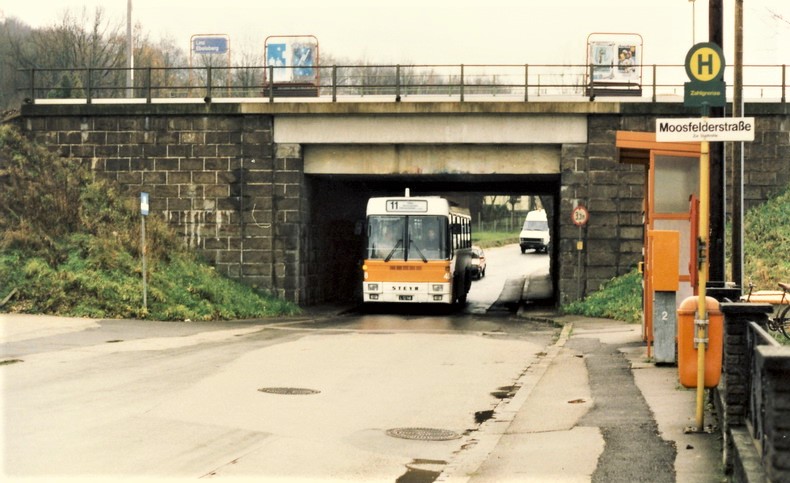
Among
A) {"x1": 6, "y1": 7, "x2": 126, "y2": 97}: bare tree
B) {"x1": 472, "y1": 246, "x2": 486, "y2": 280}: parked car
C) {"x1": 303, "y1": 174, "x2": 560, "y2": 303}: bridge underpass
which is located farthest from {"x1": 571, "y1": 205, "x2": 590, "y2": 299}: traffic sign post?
{"x1": 6, "y1": 7, "x2": 126, "y2": 97}: bare tree

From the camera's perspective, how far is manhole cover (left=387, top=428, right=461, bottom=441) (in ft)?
35.1

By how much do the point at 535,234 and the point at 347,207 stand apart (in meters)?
39.7

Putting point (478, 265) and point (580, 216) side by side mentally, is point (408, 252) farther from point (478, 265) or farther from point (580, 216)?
point (478, 265)

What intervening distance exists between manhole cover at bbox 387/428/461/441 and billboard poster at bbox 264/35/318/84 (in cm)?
2304

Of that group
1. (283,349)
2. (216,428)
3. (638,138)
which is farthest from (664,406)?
(283,349)

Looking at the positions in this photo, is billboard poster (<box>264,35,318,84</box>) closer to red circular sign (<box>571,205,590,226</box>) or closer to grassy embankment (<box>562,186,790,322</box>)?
red circular sign (<box>571,205,590,226</box>)

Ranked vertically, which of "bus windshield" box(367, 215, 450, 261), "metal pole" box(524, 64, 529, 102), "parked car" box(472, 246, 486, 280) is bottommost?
"parked car" box(472, 246, 486, 280)

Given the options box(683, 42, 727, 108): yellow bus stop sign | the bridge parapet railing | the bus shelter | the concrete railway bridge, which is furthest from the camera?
the concrete railway bridge

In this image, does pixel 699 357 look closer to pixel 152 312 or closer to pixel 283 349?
pixel 283 349

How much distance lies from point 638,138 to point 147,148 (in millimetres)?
18002

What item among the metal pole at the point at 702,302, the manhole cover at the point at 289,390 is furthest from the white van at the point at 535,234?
the metal pole at the point at 702,302

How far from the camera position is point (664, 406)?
11.8 metres

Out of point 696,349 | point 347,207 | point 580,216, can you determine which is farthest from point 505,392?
point 347,207

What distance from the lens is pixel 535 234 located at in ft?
251
